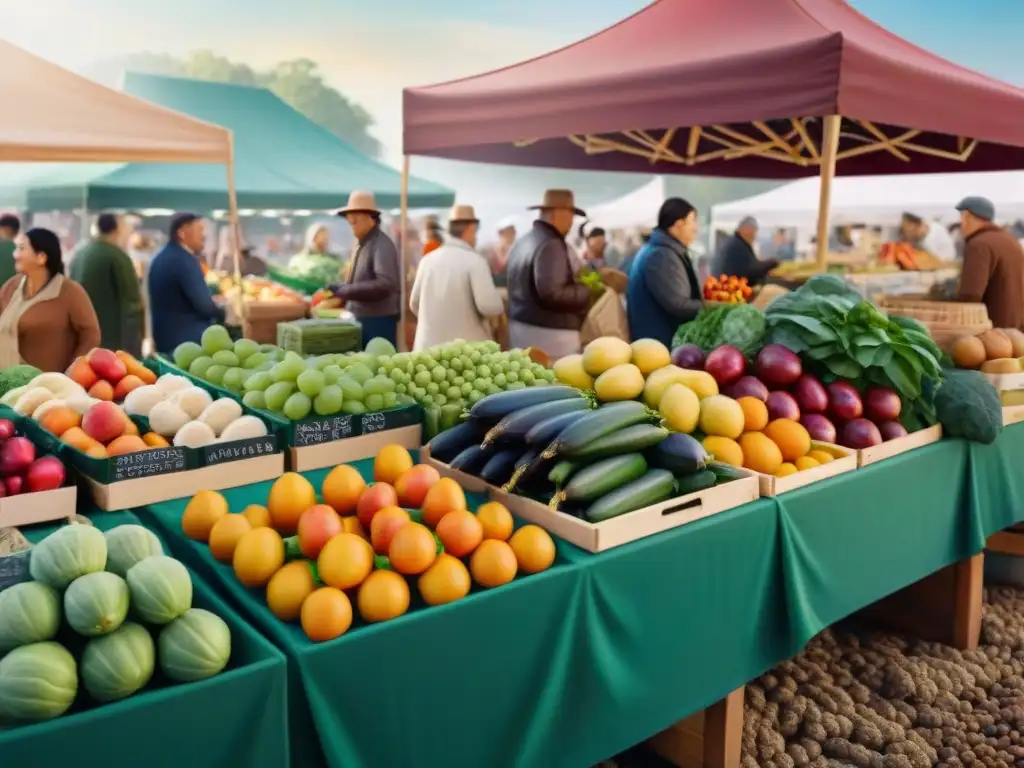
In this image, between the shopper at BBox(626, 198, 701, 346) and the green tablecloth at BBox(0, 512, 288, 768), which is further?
the shopper at BBox(626, 198, 701, 346)

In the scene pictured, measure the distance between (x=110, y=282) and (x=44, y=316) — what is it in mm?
1859

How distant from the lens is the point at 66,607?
1244 millimetres

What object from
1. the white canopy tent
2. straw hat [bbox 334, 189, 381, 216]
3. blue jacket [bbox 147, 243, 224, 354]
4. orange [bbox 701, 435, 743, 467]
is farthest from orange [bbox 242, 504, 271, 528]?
the white canopy tent

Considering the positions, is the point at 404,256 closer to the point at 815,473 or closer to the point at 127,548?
the point at 815,473

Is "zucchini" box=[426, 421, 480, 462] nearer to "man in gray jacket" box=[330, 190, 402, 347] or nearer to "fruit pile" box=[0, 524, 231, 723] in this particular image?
"fruit pile" box=[0, 524, 231, 723]

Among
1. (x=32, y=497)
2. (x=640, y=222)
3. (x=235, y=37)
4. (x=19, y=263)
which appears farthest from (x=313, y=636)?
Result: (x=235, y=37)

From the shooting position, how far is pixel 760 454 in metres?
2.29

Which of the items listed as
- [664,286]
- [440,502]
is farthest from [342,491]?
[664,286]

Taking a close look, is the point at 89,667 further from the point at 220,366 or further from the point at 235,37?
the point at 235,37

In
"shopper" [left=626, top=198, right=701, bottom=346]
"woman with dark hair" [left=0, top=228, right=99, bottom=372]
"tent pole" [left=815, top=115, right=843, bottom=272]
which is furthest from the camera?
"shopper" [left=626, top=198, right=701, bottom=346]

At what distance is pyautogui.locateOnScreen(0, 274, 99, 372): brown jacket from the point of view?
359 cm

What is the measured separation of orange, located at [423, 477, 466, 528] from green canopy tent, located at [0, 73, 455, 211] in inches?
327

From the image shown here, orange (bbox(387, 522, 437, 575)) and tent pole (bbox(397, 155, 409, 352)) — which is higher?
tent pole (bbox(397, 155, 409, 352))

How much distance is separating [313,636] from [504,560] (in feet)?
1.29
